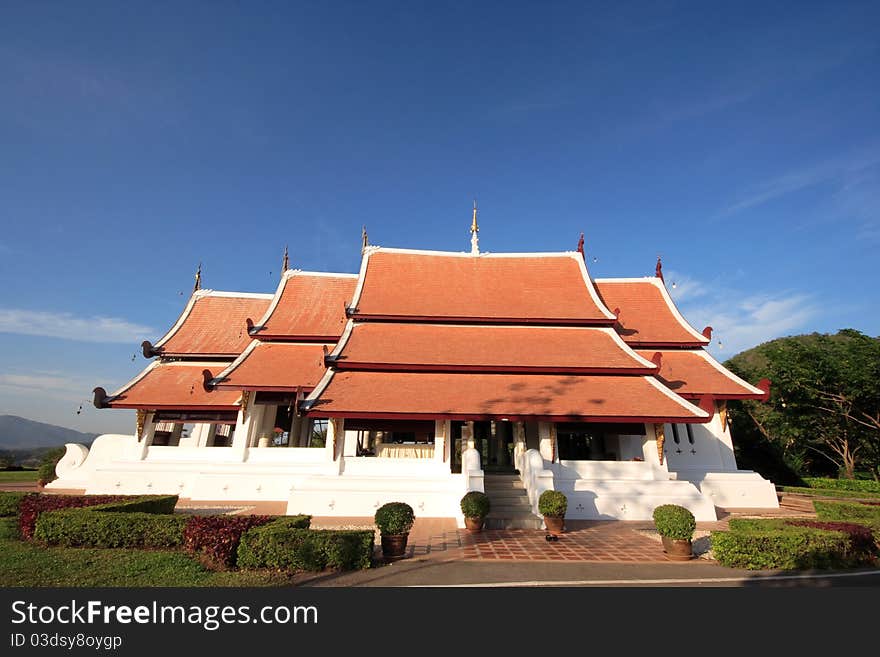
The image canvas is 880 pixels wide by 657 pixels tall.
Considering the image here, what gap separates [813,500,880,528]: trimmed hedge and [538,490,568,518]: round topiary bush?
218 inches

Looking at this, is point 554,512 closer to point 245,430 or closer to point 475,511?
point 475,511

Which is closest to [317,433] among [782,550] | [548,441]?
[548,441]

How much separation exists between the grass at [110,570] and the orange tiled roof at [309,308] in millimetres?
9854

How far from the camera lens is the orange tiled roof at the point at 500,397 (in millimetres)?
11734

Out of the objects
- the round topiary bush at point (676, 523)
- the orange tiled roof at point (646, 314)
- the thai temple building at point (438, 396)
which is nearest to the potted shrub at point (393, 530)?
the thai temple building at point (438, 396)

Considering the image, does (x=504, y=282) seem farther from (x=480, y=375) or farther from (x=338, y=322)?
(x=338, y=322)

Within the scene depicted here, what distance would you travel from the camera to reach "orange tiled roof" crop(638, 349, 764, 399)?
14.8 meters

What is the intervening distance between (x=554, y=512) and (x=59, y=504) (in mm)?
9935

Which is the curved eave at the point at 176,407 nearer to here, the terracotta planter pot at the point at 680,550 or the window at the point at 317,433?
the window at the point at 317,433

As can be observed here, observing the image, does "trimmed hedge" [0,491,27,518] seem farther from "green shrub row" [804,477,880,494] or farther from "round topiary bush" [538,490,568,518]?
"green shrub row" [804,477,880,494]

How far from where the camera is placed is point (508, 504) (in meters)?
11.4

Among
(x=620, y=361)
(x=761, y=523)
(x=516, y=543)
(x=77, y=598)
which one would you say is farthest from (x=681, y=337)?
(x=77, y=598)

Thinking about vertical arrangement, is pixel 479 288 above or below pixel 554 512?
above

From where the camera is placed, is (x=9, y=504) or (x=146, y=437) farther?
(x=146, y=437)
